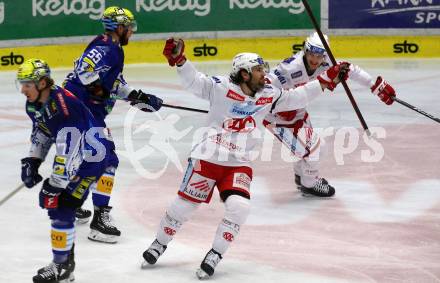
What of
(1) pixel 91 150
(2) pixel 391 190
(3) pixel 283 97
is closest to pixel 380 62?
(2) pixel 391 190

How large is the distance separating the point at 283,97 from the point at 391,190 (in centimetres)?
225

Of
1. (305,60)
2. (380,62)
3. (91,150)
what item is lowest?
(380,62)

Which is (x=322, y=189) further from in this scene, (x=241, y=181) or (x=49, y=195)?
(x=49, y=195)

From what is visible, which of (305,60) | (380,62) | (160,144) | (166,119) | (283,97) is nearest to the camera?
(283,97)

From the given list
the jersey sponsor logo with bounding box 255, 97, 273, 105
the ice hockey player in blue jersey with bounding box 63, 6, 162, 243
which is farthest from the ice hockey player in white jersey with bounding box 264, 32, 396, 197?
the jersey sponsor logo with bounding box 255, 97, 273, 105

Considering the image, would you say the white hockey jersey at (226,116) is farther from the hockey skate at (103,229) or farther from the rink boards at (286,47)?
the rink boards at (286,47)

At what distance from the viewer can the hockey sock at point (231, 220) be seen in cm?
658

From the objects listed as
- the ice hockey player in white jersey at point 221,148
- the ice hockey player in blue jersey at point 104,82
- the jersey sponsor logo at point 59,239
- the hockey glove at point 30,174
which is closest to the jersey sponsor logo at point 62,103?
the hockey glove at point 30,174

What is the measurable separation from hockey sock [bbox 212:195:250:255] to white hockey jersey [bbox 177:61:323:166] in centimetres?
29

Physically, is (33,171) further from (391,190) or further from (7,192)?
(391,190)

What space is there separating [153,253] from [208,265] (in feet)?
1.47

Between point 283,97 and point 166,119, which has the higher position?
point 283,97

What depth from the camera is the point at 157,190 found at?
9.03 m

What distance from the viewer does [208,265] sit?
659 cm
